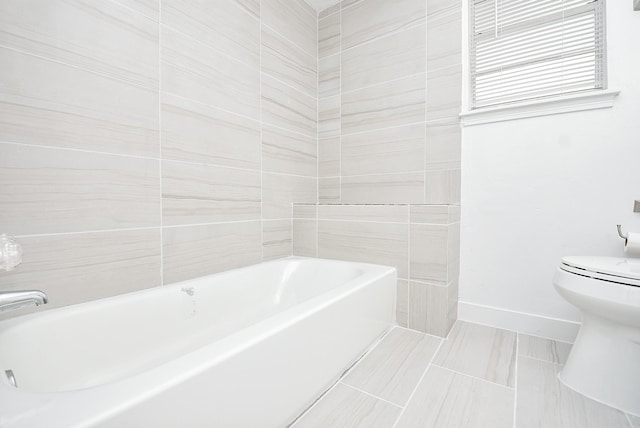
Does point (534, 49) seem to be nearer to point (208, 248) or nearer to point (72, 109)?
point (208, 248)

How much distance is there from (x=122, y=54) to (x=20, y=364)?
3.87 feet

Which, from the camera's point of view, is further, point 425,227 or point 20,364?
point 425,227

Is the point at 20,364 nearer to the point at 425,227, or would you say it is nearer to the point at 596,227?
the point at 425,227

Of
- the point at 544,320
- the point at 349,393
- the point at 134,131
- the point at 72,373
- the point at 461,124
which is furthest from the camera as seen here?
the point at 461,124

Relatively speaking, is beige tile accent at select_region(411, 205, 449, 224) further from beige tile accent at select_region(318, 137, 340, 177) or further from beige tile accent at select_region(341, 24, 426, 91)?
beige tile accent at select_region(341, 24, 426, 91)

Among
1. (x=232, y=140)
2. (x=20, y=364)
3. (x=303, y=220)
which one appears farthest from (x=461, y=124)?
(x=20, y=364)

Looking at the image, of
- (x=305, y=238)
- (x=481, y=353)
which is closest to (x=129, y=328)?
(x=305, y=238)

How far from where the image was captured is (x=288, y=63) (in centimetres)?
218

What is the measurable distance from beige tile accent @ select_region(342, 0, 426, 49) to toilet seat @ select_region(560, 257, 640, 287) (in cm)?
173

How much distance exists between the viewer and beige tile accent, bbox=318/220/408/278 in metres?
1.78

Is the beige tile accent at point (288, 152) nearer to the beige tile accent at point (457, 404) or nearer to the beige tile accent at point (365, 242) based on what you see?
the beige tile accent at point (365, 242)

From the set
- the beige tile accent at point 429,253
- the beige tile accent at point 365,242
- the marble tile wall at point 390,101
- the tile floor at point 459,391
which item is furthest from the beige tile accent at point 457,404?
the marble tile wall at point 390,101

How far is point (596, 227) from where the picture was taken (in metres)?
1.54

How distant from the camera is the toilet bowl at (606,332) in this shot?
3.49ft
